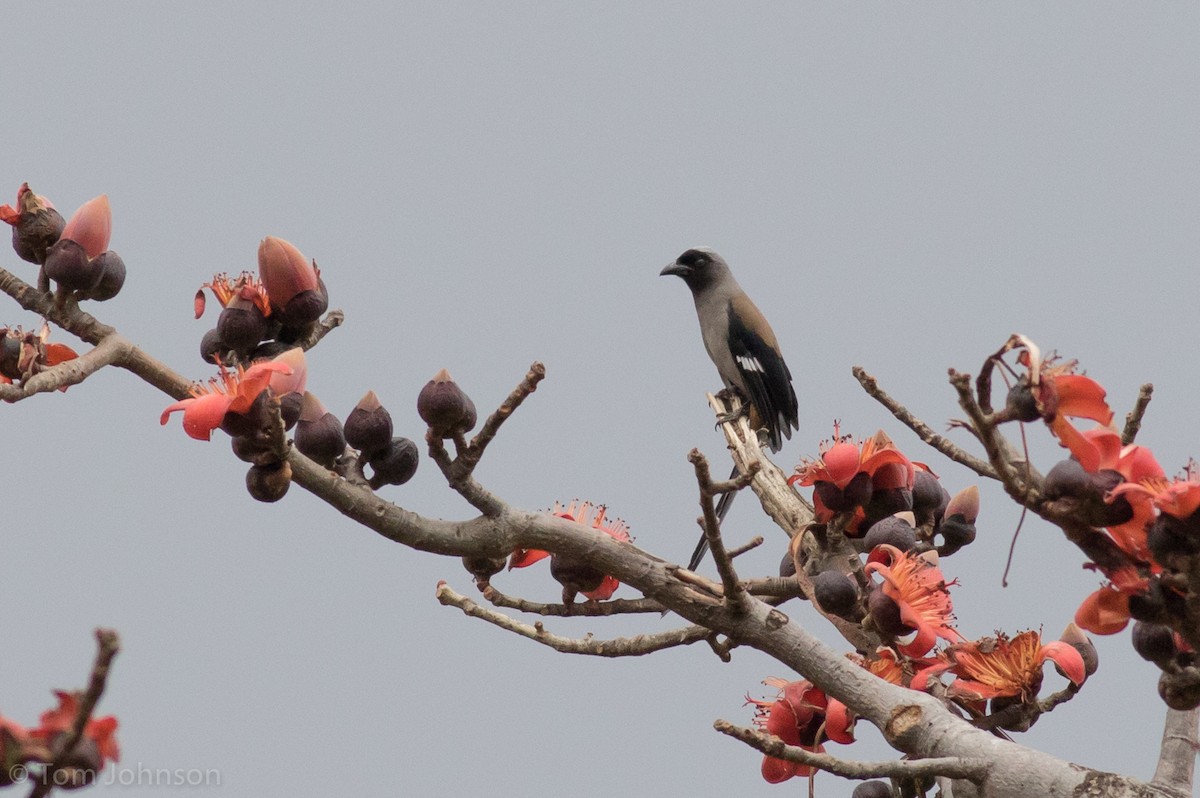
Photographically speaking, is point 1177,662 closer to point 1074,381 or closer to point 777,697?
point 1074,381

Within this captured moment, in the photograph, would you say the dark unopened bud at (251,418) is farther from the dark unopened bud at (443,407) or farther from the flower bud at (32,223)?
the flower bud at (32,223)

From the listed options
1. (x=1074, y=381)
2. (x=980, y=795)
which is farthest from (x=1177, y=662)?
(x=1074, y=381)

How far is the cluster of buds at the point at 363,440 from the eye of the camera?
7.08ft

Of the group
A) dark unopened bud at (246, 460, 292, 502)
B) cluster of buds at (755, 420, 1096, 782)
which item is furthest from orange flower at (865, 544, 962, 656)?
dark unopened bud at (246, 460, 292, 502)

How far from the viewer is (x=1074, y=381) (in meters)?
1.64

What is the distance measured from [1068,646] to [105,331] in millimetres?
1850

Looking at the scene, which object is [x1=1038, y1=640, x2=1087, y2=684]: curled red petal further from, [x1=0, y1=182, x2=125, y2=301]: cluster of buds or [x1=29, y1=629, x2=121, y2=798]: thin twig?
[x1=0, y1=182, x2=125, y2=301]: cluster of buds

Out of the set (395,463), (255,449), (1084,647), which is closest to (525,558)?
(395,463)

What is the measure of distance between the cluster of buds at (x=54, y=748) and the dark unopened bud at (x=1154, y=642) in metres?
1.38

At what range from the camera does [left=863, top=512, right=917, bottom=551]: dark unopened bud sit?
2.57m

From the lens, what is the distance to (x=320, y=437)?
215 cm

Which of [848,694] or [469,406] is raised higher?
[469,406]

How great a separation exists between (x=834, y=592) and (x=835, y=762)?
73 cm

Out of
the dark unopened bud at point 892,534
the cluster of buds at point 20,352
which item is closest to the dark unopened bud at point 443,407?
the cluster of buds at point 20,352
